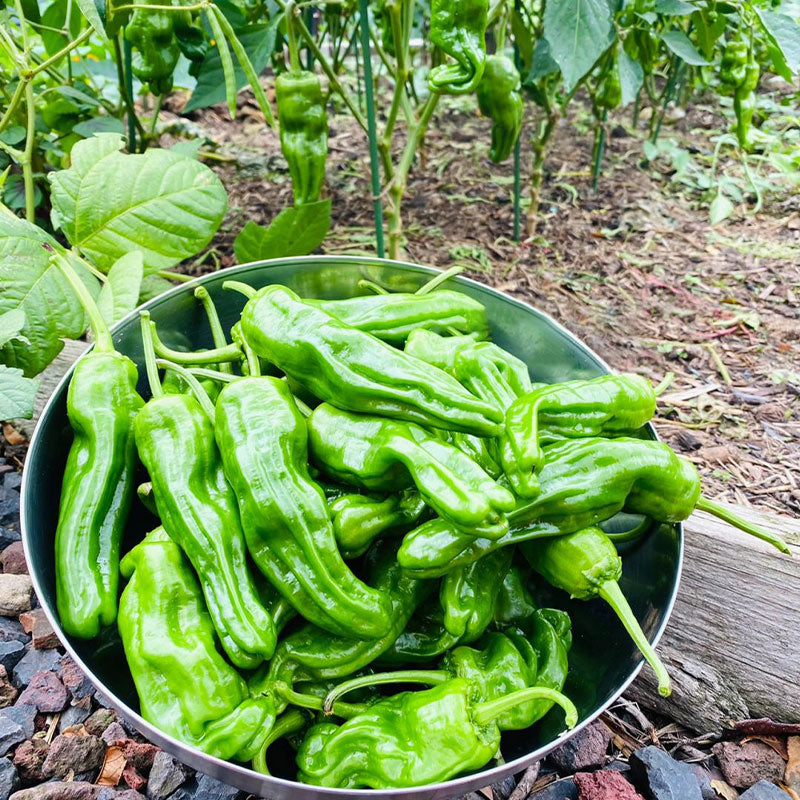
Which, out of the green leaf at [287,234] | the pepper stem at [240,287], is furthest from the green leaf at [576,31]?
the pepper stem at [240,287]

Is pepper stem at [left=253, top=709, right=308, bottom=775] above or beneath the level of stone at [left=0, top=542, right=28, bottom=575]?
above

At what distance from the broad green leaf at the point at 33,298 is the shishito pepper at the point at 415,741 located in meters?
1.13

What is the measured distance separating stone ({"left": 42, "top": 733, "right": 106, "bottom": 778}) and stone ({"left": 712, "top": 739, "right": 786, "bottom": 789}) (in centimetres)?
126

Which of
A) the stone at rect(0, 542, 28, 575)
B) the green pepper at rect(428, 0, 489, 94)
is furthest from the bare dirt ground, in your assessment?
the stone at rect(0, 542, 28, 575)

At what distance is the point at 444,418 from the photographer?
1.17m

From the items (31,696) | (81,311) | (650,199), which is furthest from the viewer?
(650,199)

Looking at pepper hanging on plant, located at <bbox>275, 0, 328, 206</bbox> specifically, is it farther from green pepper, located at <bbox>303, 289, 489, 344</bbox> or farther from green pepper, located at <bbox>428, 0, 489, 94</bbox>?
green pepper, located at <bbox>303, 289, 489, 344</bbox>

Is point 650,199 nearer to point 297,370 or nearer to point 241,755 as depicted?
point 297,370

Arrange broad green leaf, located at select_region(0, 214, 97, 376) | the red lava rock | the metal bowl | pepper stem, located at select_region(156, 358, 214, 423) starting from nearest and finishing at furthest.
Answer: the metal bowl < pepper stem, located at select_region(156, 358, 214, 423) < the red lava rock < broad green leaf, located at select_region(0, 214, 97, 376)

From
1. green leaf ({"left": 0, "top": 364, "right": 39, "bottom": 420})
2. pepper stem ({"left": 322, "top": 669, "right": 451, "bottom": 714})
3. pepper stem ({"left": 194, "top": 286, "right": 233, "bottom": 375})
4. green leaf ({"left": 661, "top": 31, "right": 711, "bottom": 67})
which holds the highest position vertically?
green leaf ({"left": 661, "top": 31, "right": 711, "bottom": 67})

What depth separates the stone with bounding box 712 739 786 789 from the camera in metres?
1.51

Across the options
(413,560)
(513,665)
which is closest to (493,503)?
(413,560)

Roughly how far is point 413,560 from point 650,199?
3059 mm

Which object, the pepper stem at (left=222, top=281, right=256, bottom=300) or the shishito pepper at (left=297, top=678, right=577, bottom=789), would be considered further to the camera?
the pepper stem at (left=222, top=281, right=256, bottom=300)
